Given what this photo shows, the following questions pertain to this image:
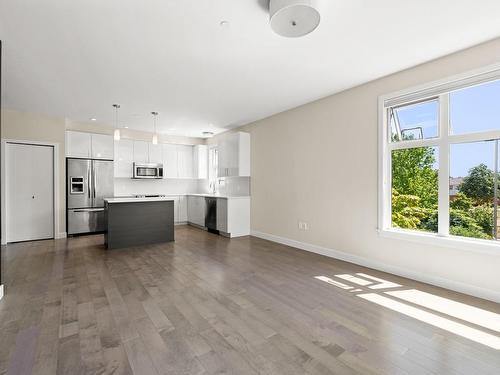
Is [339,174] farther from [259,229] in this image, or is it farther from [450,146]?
[259,229]


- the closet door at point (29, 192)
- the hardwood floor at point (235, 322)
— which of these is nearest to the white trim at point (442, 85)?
the hardwood floor at point (235, 322)

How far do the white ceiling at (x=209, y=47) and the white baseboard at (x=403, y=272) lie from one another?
258cm

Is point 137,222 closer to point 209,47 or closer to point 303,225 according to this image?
point 303,225

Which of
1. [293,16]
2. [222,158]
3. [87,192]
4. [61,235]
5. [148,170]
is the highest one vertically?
[293,16]

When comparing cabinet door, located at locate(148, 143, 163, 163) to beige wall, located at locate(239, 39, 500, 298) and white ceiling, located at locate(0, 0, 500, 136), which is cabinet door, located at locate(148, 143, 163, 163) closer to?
white ceiling, located at locate(0, 0, 500, 136)

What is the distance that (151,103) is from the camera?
14.9 ft

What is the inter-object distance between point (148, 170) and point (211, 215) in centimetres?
225

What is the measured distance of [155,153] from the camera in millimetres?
7074

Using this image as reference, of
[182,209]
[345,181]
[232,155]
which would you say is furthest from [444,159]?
[182,209]

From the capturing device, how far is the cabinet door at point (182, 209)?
24.5 feet

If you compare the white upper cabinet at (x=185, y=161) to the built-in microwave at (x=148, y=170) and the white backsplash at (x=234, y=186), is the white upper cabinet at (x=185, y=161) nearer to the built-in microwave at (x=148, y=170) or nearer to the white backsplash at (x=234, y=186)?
the built-in microwave at (x=148, y=170)

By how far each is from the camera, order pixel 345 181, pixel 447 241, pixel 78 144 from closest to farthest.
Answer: pixel 447 241 < pixel 345 181 < pixel 78 144

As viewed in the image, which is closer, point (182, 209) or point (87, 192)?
point (87, 192)

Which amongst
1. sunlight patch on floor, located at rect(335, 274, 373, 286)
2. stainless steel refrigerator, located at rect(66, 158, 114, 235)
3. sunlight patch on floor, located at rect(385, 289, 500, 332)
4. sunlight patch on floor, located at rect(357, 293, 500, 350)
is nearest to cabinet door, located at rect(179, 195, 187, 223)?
stainless steel refrigerator, located at rect(66, 158, 114, 235)
